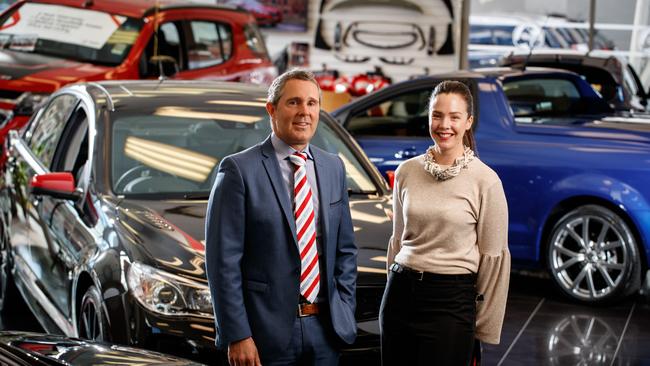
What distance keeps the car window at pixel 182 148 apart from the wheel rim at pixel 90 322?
2.24ft

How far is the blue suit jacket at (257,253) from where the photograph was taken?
13.0 ft

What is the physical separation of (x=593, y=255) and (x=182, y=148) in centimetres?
332

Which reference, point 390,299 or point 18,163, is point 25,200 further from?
point 390,299

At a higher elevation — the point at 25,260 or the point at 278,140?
the point at 278,140

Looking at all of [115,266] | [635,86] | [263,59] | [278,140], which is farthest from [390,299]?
[263,59]

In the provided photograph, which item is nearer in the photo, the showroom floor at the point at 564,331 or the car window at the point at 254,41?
the showroom floor at the point at 564,331

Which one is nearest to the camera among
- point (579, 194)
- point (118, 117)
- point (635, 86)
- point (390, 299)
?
point (390, 299)

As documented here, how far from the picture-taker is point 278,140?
4109 millimetres

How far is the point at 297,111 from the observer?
402 centimetres

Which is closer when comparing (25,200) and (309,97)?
(309,97)

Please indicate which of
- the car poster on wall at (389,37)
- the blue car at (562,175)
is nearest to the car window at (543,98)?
the blue car at (562,175)

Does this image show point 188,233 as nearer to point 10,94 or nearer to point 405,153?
point 405,153

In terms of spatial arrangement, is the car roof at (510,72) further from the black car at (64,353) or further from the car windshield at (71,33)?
the black car at (64,353)

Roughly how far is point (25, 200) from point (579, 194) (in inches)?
148
